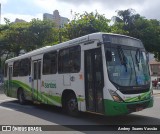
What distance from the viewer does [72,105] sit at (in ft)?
38.5

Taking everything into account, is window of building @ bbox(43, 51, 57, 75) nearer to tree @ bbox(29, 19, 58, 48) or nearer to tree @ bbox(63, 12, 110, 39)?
tree @ bbox(63, 12, 110, 39)

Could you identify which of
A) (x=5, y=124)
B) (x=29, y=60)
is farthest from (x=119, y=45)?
(x=29, y=60)

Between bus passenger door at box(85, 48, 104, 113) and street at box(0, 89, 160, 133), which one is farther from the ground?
bus passenger door at box(85, 48, 104, 113)

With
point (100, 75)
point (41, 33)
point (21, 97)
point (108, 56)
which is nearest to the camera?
point (108, 56)

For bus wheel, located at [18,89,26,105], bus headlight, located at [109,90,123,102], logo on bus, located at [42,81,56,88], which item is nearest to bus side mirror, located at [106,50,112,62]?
bus headlight, located at [109,90,123,102]

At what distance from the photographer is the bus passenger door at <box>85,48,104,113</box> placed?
9914 mm

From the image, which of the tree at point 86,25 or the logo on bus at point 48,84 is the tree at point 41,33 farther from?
the logo on bus at point 48,84

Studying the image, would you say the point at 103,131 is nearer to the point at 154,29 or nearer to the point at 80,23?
the point at 80,23

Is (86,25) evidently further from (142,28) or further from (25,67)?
(142,28)

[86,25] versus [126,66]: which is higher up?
[86,25]

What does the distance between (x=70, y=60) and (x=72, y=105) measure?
1.78 metres

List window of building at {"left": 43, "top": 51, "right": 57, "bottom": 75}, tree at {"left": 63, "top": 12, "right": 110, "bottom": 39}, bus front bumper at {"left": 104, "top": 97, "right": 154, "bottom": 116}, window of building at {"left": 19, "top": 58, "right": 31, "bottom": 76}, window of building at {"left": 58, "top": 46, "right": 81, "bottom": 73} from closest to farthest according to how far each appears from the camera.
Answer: bus front bumper at {"left": 104, "top": 97, "right": 154, "bottom": 116} < window of building at {"left": 58, "top": 46, "right": 81, "bottom": 73} < window of building at {"left": 43, "top": 51, "right": 57, "bottom": 75} < window of building at {"left": 19, "top": 58, "right": 31, "bottom": 76} < tree at {"left": 63, "top": 12, "right": 110, "bottom": 39}

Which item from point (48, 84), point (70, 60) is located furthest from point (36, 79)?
point (70, 60)

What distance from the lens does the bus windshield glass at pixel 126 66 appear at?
9.73m
